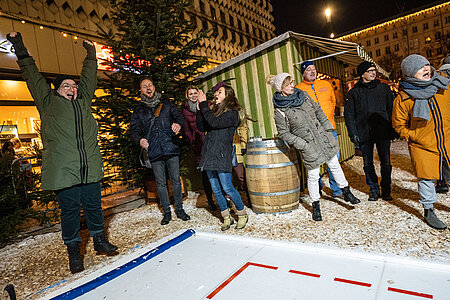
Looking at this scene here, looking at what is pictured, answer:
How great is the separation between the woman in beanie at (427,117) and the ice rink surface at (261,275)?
120 centimetres

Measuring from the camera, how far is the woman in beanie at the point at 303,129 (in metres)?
3.84

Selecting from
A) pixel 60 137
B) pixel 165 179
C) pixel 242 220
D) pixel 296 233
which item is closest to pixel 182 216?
pixel 165 179

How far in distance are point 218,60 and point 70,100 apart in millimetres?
14769

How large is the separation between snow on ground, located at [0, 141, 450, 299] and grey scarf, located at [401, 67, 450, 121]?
1.36m

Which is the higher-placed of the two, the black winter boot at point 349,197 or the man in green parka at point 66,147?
the man in green parka at point 66,147

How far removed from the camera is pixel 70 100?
10.8 ft

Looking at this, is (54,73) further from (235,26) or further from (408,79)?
(235,26)

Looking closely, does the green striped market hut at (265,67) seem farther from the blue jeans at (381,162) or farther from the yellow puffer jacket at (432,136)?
the yellow puffer jacket at (432,136)

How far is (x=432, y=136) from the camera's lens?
121 inches

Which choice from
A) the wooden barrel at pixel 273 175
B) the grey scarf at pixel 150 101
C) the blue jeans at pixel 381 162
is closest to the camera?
the wooden barrel at pixel 273 175

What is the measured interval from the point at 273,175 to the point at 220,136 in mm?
1050

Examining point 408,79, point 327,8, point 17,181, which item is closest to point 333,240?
point 408,79

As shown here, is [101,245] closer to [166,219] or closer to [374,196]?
[166,219]

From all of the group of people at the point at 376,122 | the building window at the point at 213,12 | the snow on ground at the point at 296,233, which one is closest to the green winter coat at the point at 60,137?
the snow on ground at the point at 296,233
